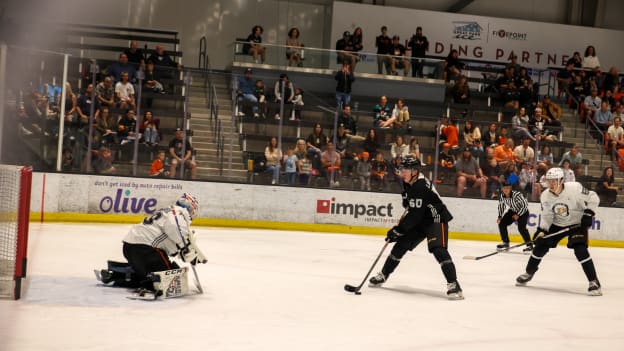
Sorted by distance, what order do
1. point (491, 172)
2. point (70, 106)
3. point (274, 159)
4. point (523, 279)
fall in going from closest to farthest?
point (523, 279)
point (70, 106)
point (274, 159)
point (491, 172)

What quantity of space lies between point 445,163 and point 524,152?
4.88 ft

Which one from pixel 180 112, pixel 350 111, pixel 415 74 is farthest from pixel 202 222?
pixel 415 74

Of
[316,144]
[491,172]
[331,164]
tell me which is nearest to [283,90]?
[316,144]

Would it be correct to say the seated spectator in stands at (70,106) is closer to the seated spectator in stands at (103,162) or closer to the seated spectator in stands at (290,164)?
the seated spectator in stands at (103,162)

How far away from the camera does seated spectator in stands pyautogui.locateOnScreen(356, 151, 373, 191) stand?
47.9 feet

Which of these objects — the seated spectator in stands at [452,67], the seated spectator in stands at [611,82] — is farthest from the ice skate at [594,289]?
the seated spectator in stands at [611,82]

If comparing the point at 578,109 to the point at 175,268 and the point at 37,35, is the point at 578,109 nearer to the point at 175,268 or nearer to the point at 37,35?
the point at 37,35

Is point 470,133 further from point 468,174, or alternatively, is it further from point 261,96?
point 261,96

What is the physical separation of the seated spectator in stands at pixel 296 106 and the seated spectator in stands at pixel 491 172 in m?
3.50

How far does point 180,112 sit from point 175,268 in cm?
751

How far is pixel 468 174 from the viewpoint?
48.3 ft

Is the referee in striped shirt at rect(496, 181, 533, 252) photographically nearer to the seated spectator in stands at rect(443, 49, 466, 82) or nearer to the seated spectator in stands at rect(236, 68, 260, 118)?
the seated spectator in stands at rect(236, 68, 260, 118)

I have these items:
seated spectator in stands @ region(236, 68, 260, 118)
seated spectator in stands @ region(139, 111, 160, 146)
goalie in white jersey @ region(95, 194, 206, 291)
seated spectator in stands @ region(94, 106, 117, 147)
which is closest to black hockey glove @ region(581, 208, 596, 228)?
goalie in white jersey @ region(95, 194, 206, 291)

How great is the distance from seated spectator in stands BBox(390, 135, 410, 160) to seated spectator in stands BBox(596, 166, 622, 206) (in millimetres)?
3651
